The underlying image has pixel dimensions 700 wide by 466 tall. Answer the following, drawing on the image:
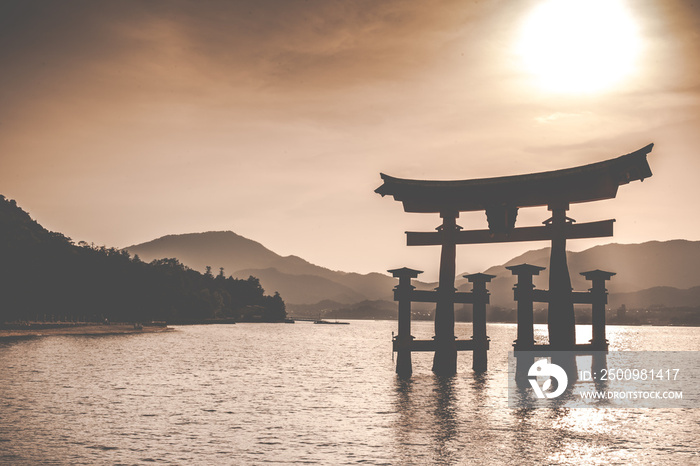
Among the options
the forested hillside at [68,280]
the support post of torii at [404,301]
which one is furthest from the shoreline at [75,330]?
the support post of torii at [404,301]

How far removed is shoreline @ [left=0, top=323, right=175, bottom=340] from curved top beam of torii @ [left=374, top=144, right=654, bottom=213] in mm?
66779

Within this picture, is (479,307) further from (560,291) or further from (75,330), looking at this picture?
(75,330)

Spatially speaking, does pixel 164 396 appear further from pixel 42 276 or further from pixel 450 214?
pixel 42 276

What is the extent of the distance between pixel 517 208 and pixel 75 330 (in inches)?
3304

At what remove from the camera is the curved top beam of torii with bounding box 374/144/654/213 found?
21766mm

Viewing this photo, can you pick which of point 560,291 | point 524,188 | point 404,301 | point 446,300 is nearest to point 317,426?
point 404,301

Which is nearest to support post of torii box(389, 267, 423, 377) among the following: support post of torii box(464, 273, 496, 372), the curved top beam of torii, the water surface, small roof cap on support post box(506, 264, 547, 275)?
the water surface

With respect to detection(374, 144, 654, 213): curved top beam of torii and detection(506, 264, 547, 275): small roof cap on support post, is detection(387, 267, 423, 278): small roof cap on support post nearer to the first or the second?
detection(374, 144, 654, 213): curved top beam of torii

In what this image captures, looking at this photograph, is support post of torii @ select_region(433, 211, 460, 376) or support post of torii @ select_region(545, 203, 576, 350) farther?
support post of torii @ select_region(433, 211, 460, 376)

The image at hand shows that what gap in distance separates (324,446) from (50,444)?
285 inches

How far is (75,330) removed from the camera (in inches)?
3632

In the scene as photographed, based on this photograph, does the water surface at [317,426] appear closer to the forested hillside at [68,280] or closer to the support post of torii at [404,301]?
the support post of torii at [404,301]

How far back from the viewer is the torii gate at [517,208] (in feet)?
73.2

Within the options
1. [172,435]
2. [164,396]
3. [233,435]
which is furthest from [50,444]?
[164,396]
